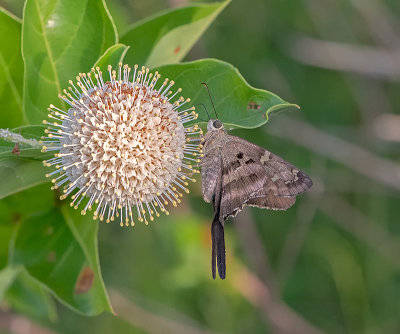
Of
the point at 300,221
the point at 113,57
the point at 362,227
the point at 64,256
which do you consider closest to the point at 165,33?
the point at 113,57

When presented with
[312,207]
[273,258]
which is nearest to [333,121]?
[312,207]

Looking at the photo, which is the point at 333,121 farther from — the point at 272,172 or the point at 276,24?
the point at 272,172

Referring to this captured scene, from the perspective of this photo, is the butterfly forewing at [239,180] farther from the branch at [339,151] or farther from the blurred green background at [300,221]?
the branch at [339,151]

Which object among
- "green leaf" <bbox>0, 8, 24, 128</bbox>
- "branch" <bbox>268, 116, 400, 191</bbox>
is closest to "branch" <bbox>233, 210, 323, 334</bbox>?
"branch" <bbox>268, 116, 400, 191</bbox>

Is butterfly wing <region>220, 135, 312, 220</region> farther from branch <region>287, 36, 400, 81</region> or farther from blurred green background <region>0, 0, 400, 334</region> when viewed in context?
branch <region>287, 36, 400, 81</region>

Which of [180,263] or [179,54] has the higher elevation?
[179,54]

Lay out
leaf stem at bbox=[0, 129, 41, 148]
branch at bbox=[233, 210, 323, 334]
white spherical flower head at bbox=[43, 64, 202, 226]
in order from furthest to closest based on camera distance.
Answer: branch at bbox=[233, 210, 323, 334] → white spherical flower head at bbox=[43, 64, 202, 226] → leaf stem at bbox=[0, 129, 41, 148]
